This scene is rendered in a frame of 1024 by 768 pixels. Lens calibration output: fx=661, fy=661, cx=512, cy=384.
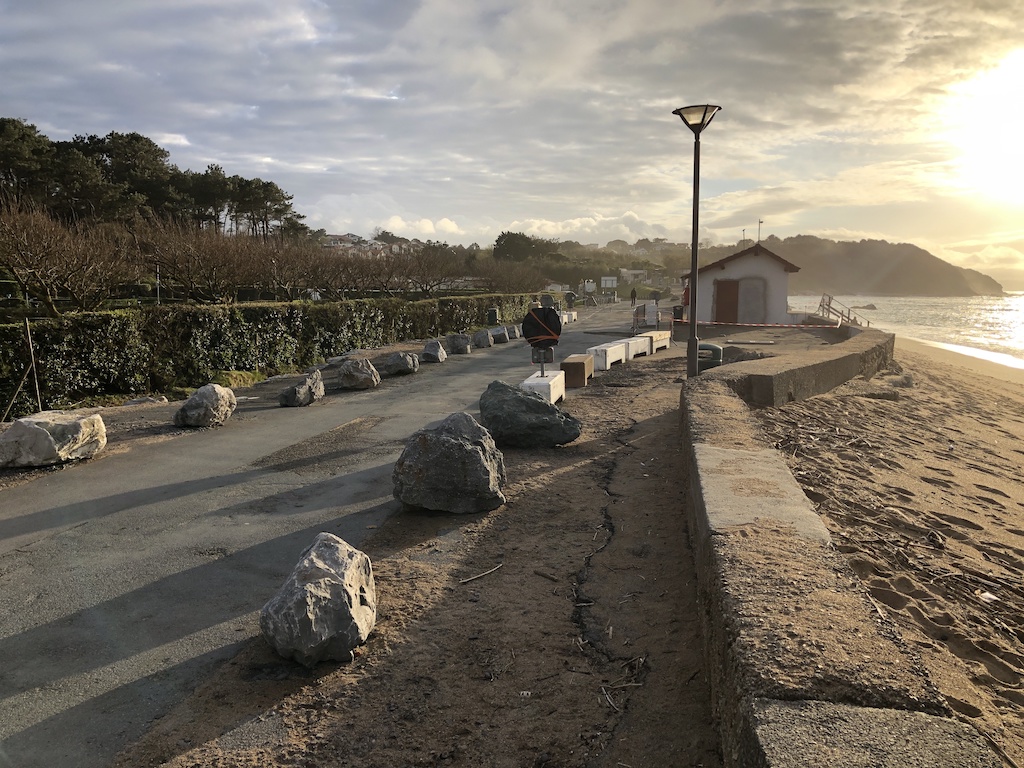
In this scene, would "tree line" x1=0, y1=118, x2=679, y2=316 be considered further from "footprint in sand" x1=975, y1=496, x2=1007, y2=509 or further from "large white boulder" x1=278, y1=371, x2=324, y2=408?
"footprint in sand" x1=975, y1=496, x2=1007, y2=509

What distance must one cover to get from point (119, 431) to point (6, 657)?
20.7 ft

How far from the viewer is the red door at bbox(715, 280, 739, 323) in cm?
2852

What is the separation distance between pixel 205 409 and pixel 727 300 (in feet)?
77.8

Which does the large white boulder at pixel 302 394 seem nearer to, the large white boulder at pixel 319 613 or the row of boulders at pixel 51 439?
the row of boulders at pixel 51 439

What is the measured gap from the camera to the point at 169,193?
3816cm

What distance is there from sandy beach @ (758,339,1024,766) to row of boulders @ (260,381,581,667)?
2.74 meters

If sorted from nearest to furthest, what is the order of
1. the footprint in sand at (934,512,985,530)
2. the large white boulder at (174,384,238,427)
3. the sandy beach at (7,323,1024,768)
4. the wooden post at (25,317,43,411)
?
the sandy beach at (7,323,1024,768) < the footprint in sand at (934,512,985,530) < the large white boulder at (174,384,238,427) < the wooden post at (25,317,43,411)

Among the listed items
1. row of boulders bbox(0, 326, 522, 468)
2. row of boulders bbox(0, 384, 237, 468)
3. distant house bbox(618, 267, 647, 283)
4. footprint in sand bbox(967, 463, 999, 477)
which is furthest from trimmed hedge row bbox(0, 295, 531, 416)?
distant house bbox(618, 267, 647, 283)

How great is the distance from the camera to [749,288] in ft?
93.2

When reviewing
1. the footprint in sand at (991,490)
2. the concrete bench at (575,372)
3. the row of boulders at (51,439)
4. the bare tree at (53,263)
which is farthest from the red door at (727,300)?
the row of boulders at (51,439)

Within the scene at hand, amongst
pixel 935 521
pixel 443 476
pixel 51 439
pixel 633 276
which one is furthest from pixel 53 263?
pixel 633 276

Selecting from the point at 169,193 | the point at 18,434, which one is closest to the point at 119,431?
the point at 18,434

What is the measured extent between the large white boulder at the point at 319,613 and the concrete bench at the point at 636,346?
1449 centimetres

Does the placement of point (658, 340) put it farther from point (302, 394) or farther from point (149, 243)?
point (149, 243)
